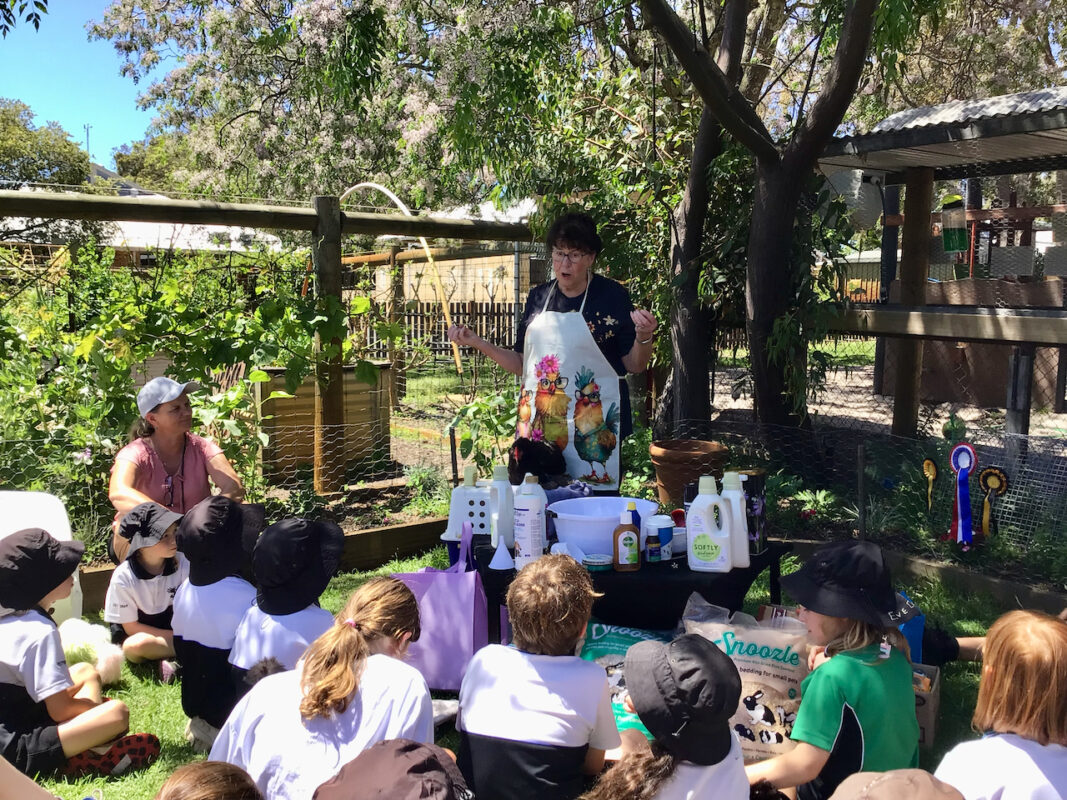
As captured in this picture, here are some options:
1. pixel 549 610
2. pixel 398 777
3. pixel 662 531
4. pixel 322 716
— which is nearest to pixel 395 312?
pixel 662 531

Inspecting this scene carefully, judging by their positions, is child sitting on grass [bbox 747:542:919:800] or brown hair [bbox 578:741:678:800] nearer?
brown hair [bbox 578:741:678:800]

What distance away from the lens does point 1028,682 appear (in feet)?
6.24

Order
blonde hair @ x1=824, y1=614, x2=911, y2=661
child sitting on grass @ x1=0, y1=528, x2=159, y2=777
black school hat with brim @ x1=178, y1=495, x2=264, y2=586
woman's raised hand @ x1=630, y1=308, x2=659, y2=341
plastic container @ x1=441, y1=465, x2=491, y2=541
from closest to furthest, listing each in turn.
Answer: blonde hair @ x1=824, y1=614, x2=911, y2=661 < child sitting on grass @ x1=0, y1=528, x2=159, y2=777 < black school hat with brim @ x1=178, y1=495, x2=264, y2=586 < plastic container @ x1=441, y1=465, x2=491, y2=541 < woman's raised hand @ x1=630, y1=308, x2=659, y2=341

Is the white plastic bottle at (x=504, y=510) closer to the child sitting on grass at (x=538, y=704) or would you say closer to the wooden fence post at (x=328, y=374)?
the child sitting on grass at (x=538, y=704)

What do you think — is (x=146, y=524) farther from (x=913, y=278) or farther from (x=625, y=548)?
(x=913, y=278)

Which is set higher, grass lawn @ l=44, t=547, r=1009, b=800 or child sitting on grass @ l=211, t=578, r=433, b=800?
child sitting on grass @ l=211, t=578, r=433, b=800

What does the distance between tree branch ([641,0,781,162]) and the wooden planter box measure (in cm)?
278

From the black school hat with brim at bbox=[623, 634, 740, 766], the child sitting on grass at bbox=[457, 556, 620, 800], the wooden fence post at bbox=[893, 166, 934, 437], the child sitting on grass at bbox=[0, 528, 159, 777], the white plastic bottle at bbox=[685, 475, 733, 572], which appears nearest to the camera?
the black school hat with brim at bbox=[623, 634, 740, 766]

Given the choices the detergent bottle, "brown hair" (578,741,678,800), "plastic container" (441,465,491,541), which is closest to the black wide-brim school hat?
the detergent bottle

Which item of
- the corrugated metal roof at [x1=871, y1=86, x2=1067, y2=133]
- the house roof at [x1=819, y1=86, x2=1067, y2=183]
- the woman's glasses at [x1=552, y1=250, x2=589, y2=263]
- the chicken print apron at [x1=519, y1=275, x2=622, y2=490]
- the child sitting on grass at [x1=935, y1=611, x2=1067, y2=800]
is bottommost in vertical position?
the child sitting on grass at [x1=935, y1=611, x2=1067, y2=800]

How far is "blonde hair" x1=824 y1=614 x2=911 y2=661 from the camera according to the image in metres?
2.35

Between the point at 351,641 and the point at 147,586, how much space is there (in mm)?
1990

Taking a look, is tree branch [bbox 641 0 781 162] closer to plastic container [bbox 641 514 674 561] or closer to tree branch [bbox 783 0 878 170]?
tree branch [bbox 783 0 878 170]

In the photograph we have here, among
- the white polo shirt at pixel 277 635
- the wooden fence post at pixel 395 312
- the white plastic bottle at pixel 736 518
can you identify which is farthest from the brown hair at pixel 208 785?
the wooden fence post at pixel 395 312
